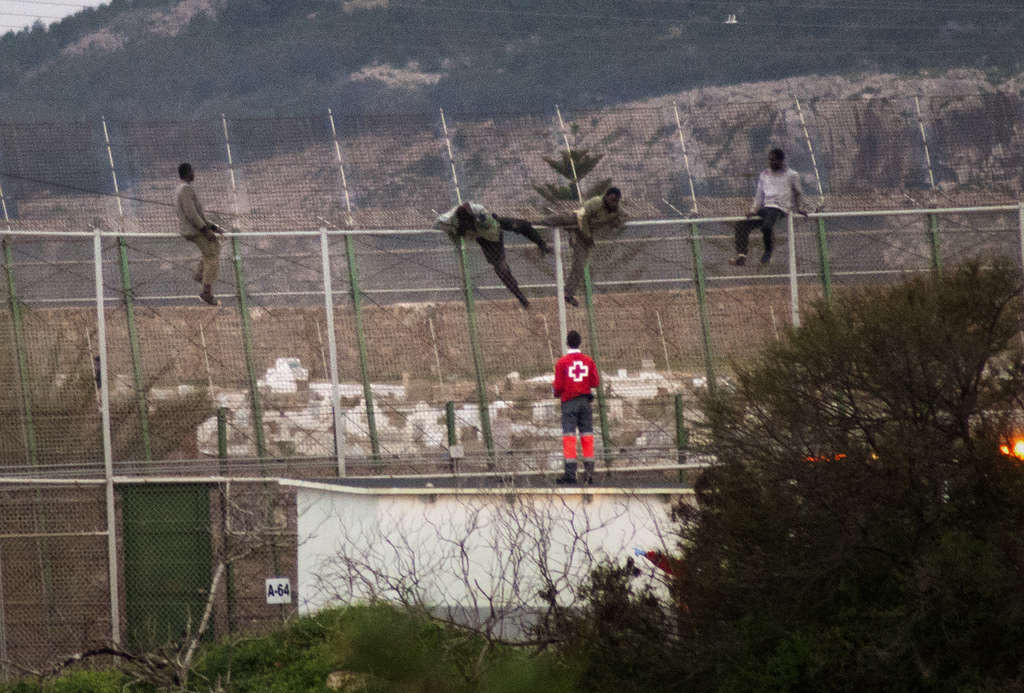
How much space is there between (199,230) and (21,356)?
105 inches

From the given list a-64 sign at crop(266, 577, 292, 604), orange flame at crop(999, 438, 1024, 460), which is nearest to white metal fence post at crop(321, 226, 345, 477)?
a-64 sign at crop(266, 577, 292, 604)

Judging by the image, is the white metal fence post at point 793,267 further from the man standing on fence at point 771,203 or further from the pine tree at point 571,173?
the pine tree at point 571,173

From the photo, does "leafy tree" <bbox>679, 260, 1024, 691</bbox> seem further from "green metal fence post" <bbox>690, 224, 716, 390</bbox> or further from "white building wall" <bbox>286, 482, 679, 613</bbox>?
"green metal fence post" <bbox>690, 224, 716, 390</bbox>

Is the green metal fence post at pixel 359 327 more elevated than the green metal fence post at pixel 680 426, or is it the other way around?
the green metal fence post at pixel 359 327

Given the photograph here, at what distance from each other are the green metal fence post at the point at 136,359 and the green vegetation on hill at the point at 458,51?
339ft

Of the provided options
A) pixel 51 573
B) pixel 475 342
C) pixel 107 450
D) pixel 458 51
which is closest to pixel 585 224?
pixel 475 342

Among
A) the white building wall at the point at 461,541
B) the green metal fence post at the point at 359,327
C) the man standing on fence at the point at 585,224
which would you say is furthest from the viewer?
the green metal fence post at the point at 359,327

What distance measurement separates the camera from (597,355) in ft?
52.3

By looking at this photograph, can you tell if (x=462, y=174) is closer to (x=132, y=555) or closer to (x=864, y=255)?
(x=864, y=255)

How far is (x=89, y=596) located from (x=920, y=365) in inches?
373

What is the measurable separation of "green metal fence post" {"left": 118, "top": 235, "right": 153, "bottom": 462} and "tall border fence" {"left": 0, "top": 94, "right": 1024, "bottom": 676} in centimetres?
2

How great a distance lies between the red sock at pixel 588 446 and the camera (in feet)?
46.9

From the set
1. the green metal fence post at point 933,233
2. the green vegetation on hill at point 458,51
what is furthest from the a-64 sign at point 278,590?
the green vegetation on hill at point 458,51

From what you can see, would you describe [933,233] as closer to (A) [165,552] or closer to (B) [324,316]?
(B) [324,316]
